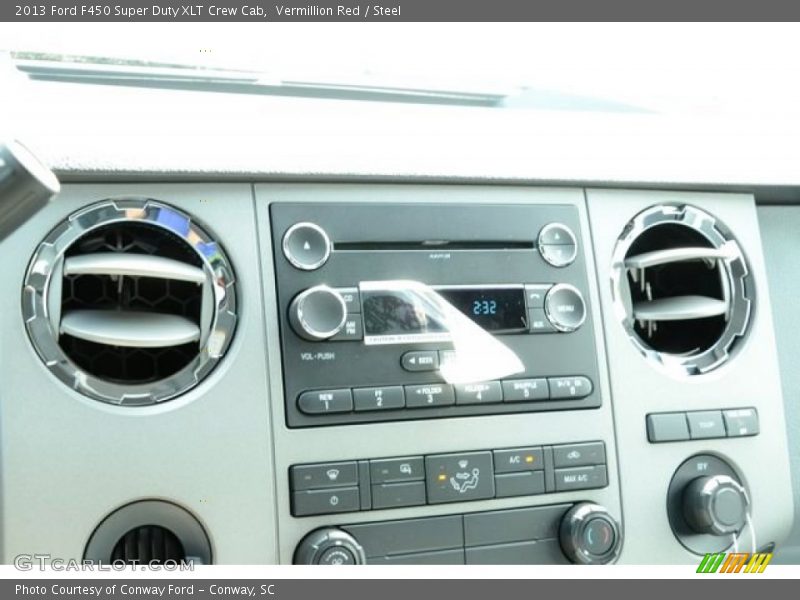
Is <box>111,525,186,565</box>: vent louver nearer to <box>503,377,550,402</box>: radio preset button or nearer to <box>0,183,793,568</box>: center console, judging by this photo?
<box>0,183,793,568</box>: center console

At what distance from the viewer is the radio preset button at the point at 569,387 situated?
1093 millimetres

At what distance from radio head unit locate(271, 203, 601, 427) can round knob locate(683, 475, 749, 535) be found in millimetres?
184

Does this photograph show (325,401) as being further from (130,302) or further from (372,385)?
(130,302)

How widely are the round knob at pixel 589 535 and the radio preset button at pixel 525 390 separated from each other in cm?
15

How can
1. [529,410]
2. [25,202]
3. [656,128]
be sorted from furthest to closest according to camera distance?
[656,128], [529,410], [25,202]

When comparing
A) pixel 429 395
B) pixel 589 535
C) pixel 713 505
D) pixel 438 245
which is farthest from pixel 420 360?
pixel 713 505

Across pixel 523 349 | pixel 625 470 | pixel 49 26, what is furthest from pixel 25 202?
pixel 625 470

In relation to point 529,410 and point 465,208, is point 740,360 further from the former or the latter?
point 465,208

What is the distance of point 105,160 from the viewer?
0.93m

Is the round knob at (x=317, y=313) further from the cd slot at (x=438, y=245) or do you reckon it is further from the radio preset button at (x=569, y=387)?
the radio preset button at (x=569, y=387)

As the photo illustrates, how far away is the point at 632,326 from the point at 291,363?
466 millimetres

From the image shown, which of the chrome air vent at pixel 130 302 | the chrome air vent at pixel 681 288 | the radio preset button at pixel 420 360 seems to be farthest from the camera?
the chrome air vent at pixel 681 288

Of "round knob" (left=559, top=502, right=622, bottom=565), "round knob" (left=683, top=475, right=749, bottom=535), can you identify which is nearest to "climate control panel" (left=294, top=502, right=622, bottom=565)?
"round knob" (left=559, top=502, right=622, bottom=565)

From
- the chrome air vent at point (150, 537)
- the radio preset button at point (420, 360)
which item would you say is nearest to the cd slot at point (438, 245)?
the radio preset button at point (420, 360)
